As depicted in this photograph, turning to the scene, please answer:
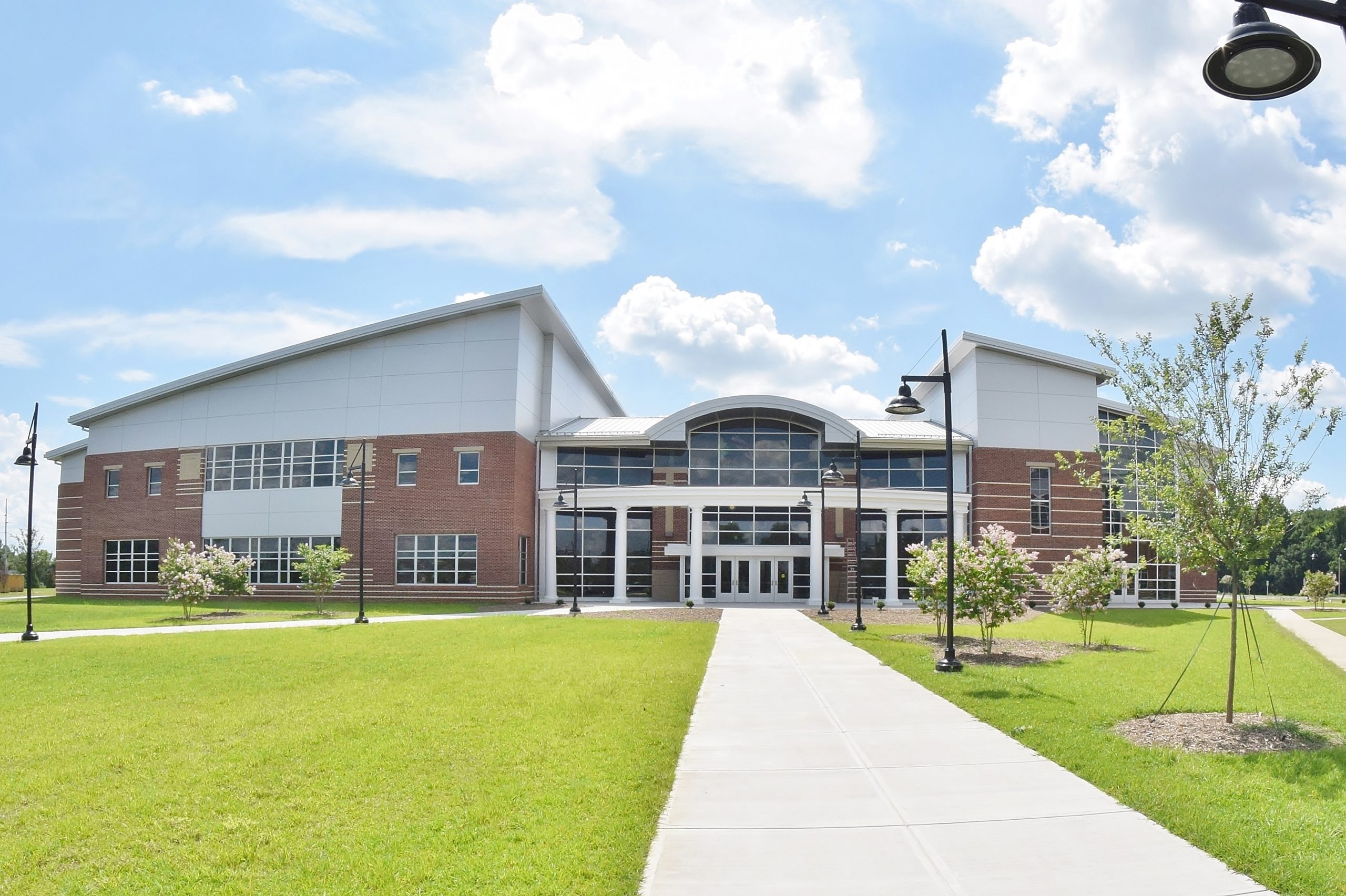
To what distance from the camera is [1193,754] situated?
8938 millimetres

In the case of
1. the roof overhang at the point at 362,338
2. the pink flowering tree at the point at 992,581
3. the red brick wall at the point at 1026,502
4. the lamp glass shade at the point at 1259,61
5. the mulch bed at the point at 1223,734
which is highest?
the roof overhang at the point at 362,338

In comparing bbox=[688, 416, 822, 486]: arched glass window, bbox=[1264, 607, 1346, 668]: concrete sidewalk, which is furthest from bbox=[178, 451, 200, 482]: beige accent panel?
bbox=[1264, 607, 1346, 668]: concrete sidewalk

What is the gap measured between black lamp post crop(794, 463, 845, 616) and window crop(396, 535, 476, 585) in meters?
14.0

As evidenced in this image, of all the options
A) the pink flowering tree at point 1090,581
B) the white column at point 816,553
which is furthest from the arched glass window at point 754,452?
the pink flowering tree at point 1090,581

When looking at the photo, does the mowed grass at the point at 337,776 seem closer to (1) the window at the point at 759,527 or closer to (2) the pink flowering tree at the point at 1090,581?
(2) the pink flowering tree at the point at 1090,581

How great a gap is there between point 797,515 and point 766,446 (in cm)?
351

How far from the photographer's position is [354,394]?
4106 cm

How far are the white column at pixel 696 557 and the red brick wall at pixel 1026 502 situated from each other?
40.7 ft

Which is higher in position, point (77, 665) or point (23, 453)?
point (23, 453)

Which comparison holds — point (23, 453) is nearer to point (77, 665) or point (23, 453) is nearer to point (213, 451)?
point (77, 665)

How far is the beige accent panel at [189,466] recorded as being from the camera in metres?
43.7

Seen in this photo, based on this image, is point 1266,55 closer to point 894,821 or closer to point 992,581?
point 894,821

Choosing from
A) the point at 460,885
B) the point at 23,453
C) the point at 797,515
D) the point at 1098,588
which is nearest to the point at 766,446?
the point at 797,515

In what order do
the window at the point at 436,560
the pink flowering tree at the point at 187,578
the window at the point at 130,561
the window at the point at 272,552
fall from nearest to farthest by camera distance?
the pink flowering tree at the point at 187,578
the window at the point at 436,560
the window at the point at 272,552
the window at the point at 130,561
